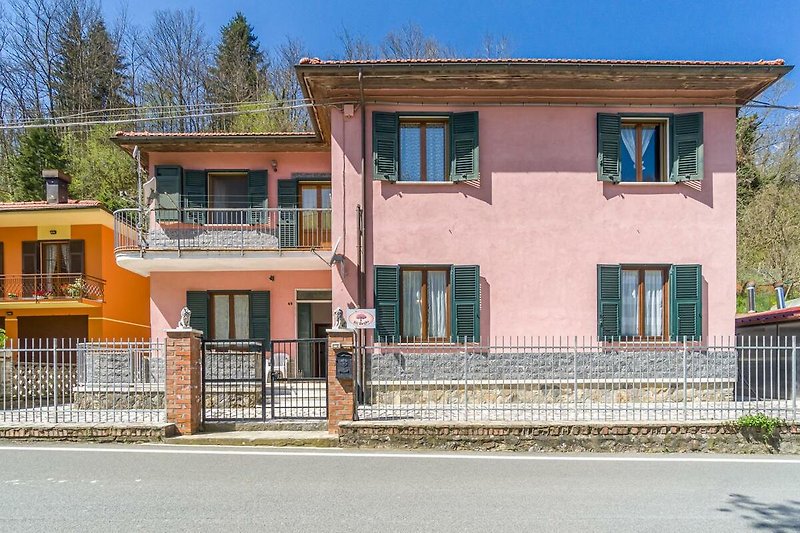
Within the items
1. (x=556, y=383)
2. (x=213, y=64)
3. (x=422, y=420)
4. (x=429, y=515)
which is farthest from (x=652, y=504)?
(x=213, y=64)

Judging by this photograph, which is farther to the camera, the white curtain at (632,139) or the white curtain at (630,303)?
the white curtain at (632,139)

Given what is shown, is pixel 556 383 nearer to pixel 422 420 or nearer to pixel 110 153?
pixel 422 420

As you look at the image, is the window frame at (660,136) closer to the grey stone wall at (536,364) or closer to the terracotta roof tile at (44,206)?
the grey stone wall at (536,364)

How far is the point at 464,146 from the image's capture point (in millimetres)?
11945

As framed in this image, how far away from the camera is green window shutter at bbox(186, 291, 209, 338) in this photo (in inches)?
583

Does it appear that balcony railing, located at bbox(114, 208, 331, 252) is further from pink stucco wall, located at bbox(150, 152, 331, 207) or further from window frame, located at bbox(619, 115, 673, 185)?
window frame, located at bbox(619, 115, 673, 185)

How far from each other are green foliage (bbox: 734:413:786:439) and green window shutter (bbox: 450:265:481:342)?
5148 mm

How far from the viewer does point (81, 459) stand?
755cm

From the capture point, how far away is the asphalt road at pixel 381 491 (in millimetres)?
5176

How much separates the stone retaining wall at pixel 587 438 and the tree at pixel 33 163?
2482 centimetres

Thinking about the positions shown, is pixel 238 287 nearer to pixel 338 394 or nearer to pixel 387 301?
pixel 387 301

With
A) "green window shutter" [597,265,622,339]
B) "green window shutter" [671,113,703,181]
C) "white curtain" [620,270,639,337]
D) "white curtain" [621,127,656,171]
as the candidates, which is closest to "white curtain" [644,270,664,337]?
"white curtain" [620,270,639,337]

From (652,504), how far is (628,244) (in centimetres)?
746

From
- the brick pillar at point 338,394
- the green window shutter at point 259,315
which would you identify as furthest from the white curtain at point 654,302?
the green window shutter at point 259,315
